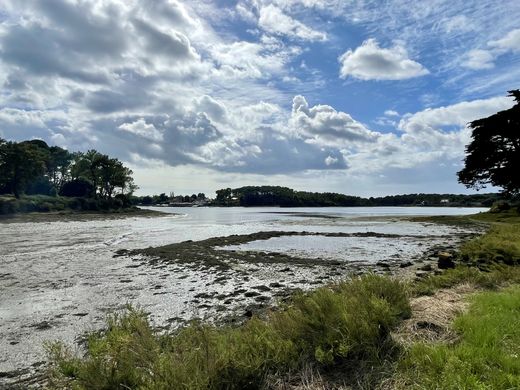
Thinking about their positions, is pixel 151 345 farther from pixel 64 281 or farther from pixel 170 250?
pixel 170 250

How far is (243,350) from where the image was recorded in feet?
16.4

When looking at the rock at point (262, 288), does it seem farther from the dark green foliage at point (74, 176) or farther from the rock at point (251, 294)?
the dark green foliage at point (74, 176)

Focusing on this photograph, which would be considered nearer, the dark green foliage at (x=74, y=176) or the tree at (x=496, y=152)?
the tree at (x=496, y=152)

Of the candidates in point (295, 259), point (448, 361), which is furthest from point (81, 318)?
point (295, 259)

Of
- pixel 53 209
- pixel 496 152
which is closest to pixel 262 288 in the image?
pixel 496 152

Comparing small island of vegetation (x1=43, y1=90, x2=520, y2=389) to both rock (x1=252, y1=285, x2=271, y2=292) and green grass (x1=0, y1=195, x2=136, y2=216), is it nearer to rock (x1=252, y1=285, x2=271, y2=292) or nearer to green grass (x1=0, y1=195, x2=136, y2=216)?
rock (x1=252, y1=285, x2=271, y2=292)

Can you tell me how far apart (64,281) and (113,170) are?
338 feet

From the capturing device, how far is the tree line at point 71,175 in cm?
8625

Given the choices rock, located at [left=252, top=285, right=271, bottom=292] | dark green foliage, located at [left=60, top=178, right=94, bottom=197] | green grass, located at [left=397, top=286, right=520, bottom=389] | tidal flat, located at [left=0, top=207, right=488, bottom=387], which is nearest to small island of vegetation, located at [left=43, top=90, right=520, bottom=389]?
green grass, located at [left=397, top=286, right=520, bottom=389]

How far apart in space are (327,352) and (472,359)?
5.60ft

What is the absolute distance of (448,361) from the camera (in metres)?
4.48

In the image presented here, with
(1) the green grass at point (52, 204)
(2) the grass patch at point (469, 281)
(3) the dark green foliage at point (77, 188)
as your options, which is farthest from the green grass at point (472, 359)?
(3) the dark green foliage at point (77, 188)

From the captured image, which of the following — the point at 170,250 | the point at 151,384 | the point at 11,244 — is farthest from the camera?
the point at 11,244

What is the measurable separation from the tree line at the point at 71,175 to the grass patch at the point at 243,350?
91015 millimetres
